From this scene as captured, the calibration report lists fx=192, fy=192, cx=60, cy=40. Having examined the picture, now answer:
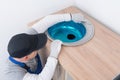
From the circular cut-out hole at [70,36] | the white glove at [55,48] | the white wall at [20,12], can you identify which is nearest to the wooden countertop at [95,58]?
the white glove at [55,48]

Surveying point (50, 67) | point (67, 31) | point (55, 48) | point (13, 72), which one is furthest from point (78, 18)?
point (13, 72)

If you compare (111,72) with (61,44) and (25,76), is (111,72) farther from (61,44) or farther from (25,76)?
(25,76)

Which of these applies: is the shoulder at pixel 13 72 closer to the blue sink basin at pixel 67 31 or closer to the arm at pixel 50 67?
the arm at pixel 50 67

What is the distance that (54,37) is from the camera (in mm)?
1193

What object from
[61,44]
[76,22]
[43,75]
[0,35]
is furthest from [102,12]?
[0,35]

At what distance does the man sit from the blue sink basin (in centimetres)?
9

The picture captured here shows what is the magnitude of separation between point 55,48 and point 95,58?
222mm

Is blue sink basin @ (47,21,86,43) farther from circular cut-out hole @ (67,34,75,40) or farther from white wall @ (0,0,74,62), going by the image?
white wall @ (0,0,74,62)

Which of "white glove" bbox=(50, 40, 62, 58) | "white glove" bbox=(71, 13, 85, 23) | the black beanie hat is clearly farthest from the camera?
"white glove" bbox=(71, 13, 85, 23)

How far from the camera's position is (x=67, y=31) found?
126 centimetres

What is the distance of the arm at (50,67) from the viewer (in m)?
0.99

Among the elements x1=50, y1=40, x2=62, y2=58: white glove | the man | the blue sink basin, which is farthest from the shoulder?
the blue sink basin

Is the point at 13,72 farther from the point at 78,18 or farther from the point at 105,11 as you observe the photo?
the point at 105,11

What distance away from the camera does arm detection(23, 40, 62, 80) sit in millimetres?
993
